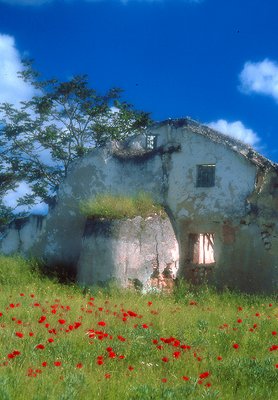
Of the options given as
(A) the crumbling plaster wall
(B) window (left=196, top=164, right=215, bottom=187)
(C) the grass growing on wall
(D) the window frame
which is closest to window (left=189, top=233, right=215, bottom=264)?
(C) the grass growing on wall

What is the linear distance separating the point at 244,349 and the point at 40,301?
15.8 ft

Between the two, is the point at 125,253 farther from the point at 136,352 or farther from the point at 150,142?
the point at 136,352

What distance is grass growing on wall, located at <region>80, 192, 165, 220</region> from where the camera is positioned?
15000 mm

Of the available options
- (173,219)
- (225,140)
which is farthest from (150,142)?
(173,219)

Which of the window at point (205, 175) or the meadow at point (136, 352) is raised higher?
the window at point (205, 175)

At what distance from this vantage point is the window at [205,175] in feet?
53.2

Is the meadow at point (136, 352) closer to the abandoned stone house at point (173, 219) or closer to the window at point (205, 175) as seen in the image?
the abandoned stone house at point (173, 219)

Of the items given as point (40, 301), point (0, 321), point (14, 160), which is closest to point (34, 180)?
point (14, 160)

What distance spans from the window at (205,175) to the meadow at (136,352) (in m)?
4.30

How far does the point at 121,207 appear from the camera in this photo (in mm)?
15141

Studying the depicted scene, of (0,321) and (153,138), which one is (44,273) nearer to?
(153,138)

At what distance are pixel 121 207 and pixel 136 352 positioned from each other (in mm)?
8077

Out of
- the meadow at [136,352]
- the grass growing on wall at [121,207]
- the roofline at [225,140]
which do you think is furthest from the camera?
the roofline at [225,140]

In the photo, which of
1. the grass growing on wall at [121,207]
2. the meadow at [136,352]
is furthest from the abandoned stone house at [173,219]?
the meadow at [136,352]
